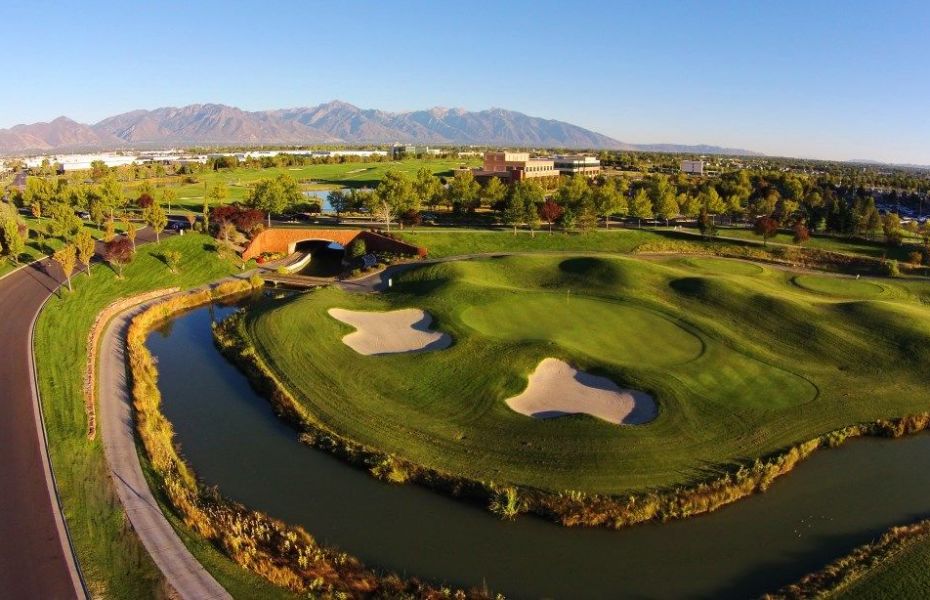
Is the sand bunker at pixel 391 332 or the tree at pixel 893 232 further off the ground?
the tree at pixel 893 232

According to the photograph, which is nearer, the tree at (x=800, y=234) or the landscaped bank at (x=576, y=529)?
the landscaped bank at (x=576, y=529)

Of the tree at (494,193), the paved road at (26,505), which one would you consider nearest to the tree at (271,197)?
the tree at (494,193)

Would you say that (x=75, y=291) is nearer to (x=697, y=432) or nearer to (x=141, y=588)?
(x=141, y=588)

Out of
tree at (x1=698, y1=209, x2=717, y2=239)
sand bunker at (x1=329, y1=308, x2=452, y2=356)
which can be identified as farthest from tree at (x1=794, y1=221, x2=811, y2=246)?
sand bunker at (x1=329, y1=308, x2=452, y2=356)

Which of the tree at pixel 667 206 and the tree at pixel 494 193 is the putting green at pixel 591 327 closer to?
the tree at pixel 667 206

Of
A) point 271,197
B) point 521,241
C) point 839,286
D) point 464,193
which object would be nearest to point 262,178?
point 271,197

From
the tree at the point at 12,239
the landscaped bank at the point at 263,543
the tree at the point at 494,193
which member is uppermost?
the tree at the point at 494,193
